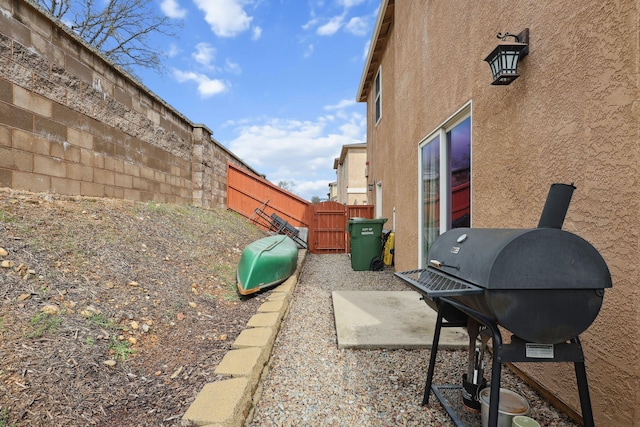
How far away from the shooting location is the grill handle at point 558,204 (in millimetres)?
1526

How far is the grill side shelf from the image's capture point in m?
1.46

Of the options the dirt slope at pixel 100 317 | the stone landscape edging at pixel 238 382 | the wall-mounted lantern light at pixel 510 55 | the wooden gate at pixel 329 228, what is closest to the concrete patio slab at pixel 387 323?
the stone landscape edging at pixel 238 382

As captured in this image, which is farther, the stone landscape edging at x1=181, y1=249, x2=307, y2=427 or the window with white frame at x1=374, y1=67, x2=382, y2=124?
the window with white frame at x1=374, y1=67, x2=382, y2=124

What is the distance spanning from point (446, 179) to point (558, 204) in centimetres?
263

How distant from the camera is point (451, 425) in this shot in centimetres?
195

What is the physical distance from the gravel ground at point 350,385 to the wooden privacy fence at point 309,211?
711cm

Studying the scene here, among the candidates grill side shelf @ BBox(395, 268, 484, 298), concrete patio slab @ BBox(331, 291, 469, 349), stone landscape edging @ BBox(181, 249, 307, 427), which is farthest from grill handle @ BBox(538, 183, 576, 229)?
stone landscape edging @ BBox(181, 249, 307, 427)

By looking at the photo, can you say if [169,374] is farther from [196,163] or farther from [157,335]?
[196,163]

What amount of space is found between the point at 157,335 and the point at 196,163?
6.13 m

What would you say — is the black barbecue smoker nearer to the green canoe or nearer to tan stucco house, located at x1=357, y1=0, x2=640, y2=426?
tan stucco house, located at x1=357, y1=0, x2=640, y2=426

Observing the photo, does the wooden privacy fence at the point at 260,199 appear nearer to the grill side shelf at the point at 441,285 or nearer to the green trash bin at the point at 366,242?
the green trash bin at the point at 366,242

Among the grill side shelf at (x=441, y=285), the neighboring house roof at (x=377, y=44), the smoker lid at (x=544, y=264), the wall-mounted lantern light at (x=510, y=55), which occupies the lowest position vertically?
the grill side shelf at (x=441, y=285)

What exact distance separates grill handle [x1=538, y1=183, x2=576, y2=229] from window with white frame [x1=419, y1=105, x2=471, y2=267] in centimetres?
203

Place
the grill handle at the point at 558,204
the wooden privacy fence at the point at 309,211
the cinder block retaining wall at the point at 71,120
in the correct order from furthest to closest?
the wooden privacy fence at the point at 309,211
the cinder block retaining wall at the point at 71,120
the grill handle at the point at 558,204
